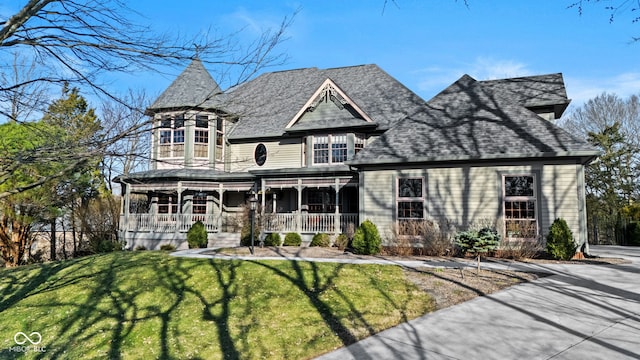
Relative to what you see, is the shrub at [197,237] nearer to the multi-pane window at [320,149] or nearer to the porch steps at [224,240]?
the porch steps at [224,240]

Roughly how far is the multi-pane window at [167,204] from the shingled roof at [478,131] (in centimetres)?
1107

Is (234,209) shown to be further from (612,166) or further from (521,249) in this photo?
(612,166)

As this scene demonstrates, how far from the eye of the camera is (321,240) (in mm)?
16641

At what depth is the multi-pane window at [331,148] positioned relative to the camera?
1911cm

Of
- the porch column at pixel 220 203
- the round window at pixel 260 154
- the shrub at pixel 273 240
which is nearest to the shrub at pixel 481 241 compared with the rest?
the shrub at pixel 273 240

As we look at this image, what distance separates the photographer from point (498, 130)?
14789 mm

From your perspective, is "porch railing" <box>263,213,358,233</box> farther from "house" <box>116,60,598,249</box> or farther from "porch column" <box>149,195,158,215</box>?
"porch column" <box>149,195,158,215</box>

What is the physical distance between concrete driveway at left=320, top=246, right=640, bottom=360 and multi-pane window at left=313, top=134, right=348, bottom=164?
11764 millimetres

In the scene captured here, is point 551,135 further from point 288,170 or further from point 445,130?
point 288,170

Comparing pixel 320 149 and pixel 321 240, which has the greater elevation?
pixel 320 149

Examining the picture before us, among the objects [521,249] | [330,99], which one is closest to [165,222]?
[330,99]

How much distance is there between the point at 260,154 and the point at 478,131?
37.8 feet

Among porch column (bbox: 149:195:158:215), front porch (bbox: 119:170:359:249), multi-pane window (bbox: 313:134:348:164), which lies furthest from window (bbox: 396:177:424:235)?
porch column (bbox: 149:195:158:215)

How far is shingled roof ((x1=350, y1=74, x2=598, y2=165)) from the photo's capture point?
13.6 meters
